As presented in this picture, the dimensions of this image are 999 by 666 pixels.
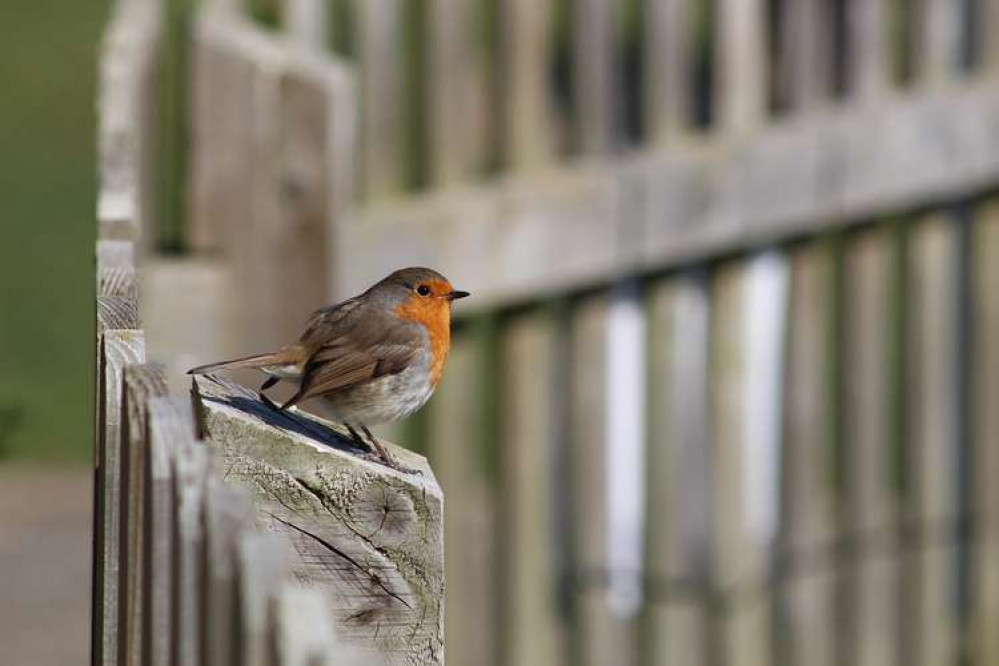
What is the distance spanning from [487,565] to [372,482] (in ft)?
9.00

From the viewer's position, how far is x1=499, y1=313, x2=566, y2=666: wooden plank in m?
4.66

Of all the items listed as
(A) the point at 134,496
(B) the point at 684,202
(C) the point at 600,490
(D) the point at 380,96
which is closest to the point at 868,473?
(C) the point at 600,490

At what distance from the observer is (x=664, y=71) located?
4773 mm

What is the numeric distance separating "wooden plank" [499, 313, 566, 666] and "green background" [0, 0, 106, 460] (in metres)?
1.21

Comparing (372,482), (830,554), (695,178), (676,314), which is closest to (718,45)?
(695,178)

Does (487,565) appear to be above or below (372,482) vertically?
above

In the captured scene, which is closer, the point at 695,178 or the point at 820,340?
the point at 695,178

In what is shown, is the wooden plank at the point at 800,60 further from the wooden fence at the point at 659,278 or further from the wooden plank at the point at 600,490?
the wooden plank at the point at 600,490

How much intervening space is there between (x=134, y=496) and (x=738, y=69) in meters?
3.36

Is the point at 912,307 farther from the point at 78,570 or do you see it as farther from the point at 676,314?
the point at 78,570

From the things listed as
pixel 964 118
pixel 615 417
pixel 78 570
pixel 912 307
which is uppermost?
pixel 964 118

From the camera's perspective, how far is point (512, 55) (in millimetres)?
4625

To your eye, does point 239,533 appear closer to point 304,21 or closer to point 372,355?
point 372,355

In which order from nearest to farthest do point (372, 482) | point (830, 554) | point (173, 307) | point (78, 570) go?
point (372, 482)
point (78, 570)
point (173, 307)
point (830, 554)
